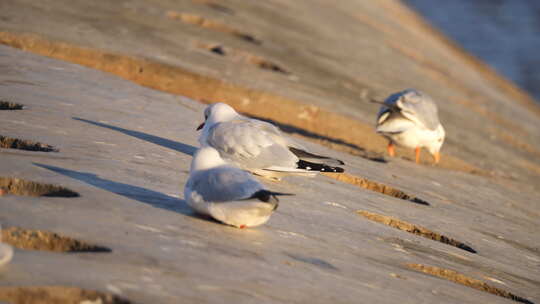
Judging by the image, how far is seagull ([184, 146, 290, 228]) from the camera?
422 cm

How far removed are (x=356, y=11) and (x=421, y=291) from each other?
1583 cm

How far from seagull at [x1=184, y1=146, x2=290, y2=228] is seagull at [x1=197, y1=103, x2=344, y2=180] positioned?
3.17 feet

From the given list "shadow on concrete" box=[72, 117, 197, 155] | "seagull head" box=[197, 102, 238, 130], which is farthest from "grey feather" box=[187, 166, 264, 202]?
"shadow on concrete" box=[72, 117, 197, 155]

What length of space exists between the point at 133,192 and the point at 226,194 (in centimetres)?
68

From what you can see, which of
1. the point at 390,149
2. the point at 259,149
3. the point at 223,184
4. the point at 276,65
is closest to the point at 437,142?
the point at 390,149

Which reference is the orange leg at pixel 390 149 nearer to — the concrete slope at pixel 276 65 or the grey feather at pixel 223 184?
the concrete slope at pixel 276 65

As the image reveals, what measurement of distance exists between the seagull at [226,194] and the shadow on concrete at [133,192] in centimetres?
20

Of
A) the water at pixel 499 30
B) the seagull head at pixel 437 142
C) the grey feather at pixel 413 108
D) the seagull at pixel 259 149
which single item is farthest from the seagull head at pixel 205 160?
the water at pixel 499 30

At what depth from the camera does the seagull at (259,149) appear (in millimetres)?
5508

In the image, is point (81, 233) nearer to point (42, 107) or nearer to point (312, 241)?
point (312, 241)

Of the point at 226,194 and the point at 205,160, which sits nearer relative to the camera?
the point at 226,194

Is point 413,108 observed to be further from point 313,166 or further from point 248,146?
point 248,146

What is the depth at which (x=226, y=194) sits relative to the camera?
14.0ft

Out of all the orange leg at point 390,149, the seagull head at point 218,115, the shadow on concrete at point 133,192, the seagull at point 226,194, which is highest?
the orange leg at point 390,149
